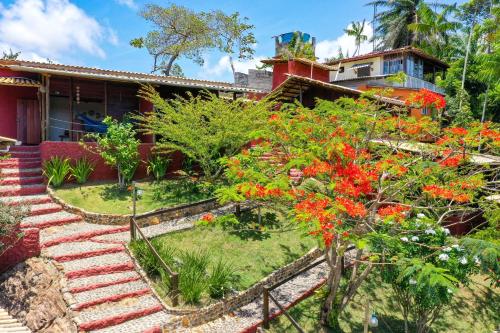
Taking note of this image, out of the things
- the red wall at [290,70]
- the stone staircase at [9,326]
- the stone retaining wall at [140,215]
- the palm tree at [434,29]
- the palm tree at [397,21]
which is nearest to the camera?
the stone staircase at [9,326]

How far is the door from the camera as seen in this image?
710 inches

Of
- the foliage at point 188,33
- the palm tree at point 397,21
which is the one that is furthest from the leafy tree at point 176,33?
the palm tree at point 397,21

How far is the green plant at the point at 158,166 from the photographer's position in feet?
53.2

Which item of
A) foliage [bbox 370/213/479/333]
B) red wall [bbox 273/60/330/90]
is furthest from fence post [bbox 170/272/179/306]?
red wall [bbox 273/60/330/90]

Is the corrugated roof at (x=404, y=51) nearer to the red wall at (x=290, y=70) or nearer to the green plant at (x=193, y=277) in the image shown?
the red wall at (x=290, y=70)

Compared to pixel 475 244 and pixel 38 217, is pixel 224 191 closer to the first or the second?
pixel 475 244

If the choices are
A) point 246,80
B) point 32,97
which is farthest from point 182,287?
point 246,80

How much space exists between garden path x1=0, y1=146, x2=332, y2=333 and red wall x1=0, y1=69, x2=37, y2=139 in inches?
187

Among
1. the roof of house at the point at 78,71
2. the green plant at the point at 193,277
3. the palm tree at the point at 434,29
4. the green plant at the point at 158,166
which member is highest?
the palm tree at the point at 434,29

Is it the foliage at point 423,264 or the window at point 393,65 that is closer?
the foliage at point 423,264

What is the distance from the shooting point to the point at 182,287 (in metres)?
9.11

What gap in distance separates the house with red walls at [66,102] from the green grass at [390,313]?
10.2m

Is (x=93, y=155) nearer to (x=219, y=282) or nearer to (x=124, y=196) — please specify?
(x=124, y=196)

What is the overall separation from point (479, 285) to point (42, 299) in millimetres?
13234
